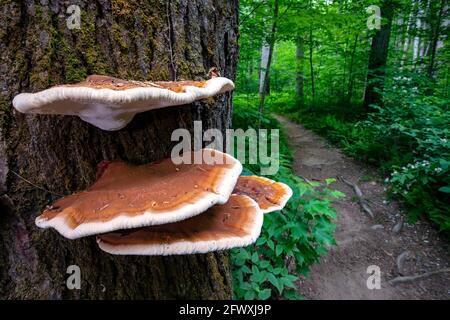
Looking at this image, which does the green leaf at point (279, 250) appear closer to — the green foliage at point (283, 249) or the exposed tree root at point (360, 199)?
the green foliage at point (283, 249)

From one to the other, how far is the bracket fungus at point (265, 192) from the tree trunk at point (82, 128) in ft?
1.55

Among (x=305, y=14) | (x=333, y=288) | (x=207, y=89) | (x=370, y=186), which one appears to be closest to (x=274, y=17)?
(x=305, y=14)

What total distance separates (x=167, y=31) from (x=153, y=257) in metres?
1.25

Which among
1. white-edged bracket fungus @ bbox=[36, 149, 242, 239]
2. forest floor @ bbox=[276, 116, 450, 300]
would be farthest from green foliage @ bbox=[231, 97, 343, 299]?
white-edged bracket fungus @ bbox=[36, 149, 242, 239]

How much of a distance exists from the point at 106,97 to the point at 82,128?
23.9 inches

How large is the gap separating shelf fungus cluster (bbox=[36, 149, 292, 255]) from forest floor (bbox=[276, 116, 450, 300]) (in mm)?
3516

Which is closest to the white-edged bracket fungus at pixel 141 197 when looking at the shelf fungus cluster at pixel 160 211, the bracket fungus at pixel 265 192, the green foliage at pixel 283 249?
the shelf fungus cluster at pixel 160 211

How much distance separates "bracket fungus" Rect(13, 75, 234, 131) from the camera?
0.94 metres

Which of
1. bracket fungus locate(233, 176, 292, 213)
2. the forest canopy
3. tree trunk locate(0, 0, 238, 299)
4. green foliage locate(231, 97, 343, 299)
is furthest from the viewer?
the forest canopy

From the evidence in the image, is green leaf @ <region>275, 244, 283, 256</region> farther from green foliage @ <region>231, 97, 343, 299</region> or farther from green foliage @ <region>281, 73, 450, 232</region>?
green foliage @ <region>281, 73, 450, 232</region>

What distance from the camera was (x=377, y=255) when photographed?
16.4 ft

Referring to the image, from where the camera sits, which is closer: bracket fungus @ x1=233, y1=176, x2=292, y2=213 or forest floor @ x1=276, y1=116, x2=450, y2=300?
bracket fungus @ x1=233, y1=176, x2=292, y2=213

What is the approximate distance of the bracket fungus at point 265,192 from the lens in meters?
1.68
